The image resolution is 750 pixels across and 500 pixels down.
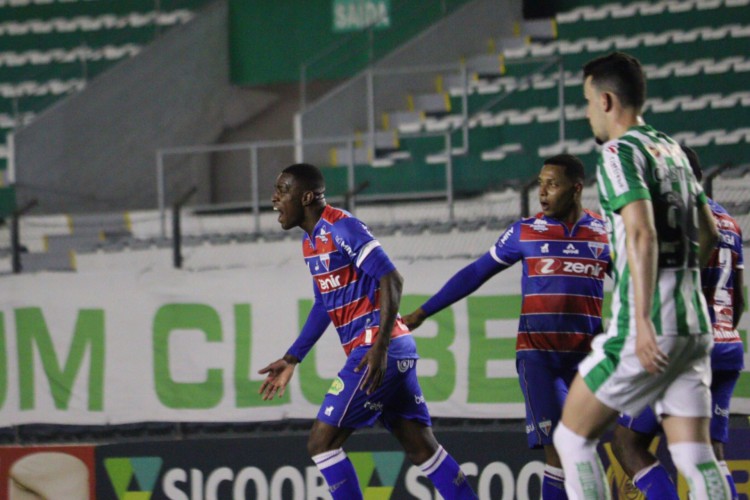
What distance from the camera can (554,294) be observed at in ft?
18.4

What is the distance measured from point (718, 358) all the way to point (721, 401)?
0.21m

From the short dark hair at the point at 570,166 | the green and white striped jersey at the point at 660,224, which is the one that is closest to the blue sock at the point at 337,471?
the short dark hair at the point at 570,166

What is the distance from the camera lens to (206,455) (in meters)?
7.05

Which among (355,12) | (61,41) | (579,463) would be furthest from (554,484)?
(61,41)

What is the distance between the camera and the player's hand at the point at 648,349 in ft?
13.0

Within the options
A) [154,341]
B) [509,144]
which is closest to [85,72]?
[509,144]

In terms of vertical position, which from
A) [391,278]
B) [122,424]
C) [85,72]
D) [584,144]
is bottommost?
[122,424]

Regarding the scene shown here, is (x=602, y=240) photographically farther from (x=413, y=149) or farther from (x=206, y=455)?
(x=413, y=149)

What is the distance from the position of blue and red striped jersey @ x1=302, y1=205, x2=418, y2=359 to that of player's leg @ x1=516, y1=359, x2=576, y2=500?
604 mm

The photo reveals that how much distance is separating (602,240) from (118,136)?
13237mm

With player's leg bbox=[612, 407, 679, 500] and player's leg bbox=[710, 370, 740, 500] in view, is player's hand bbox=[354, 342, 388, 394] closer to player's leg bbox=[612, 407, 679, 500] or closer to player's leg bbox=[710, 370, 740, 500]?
player's leg bbox=[612, 407, 679, 500]

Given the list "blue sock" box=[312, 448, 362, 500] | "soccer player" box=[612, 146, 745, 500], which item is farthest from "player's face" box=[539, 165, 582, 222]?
"blue sock" box=[312, 448, 362, 500]

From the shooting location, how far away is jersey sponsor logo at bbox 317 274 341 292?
5.67m

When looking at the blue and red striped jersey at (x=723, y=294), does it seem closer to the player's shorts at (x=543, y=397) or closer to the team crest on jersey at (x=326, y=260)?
the player's shorts at (x=543, y=397)
